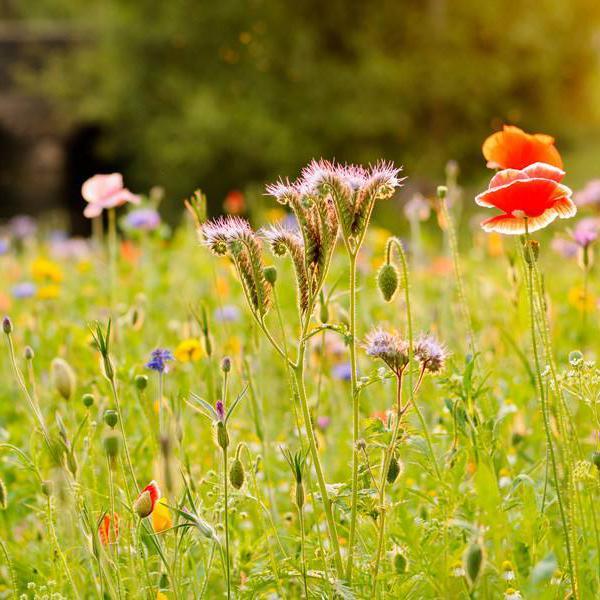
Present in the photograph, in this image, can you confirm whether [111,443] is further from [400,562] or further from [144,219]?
[144,219]

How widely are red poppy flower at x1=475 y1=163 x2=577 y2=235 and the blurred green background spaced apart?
449 inches

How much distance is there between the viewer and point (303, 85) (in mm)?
13969

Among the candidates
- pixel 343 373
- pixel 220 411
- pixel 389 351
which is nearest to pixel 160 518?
pixel 220 411

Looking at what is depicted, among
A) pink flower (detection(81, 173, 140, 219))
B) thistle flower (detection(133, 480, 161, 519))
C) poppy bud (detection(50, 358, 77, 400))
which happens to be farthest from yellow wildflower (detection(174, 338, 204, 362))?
thistle flower (detection(133, 480, 161, 519))

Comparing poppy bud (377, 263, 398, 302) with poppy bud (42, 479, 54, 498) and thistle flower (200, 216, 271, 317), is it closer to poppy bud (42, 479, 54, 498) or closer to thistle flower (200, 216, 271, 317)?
thistle flower (200, 216, 271, 317)

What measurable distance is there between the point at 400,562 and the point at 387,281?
14.3 inches

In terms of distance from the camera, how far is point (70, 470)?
4.71 ft

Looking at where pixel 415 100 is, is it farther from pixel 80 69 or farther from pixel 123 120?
pixel 80 69

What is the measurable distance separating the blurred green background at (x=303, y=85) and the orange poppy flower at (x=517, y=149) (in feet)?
36.8

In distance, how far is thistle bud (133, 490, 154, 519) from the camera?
4.17 ft

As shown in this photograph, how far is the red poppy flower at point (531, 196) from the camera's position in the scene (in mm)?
1316

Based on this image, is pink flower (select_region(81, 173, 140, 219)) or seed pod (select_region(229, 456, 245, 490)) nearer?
seed pod (select_region(229, 456, 245, 490))

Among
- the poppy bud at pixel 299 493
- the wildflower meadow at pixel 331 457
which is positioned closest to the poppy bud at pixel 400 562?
the wildflower meadow at pixel 331 457

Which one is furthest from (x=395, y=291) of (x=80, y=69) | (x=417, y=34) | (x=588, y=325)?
(x=80, y=69)
